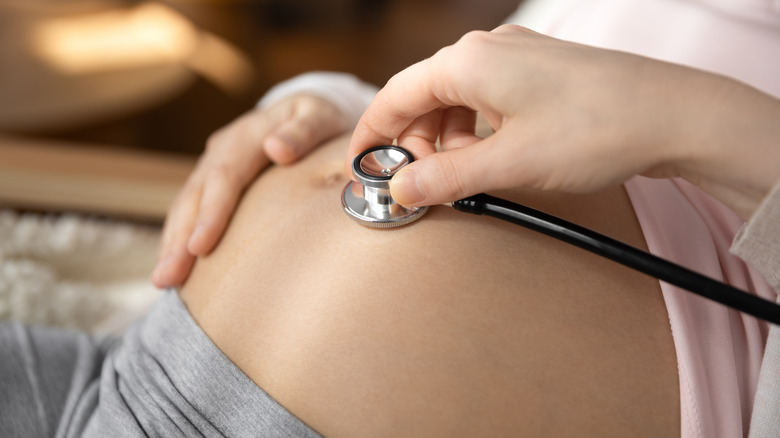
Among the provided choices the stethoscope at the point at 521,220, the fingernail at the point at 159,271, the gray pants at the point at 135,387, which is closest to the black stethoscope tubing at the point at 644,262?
the stethoscope at the point at 521,220

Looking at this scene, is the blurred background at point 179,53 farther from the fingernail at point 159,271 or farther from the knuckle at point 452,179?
the knuckle at point 452,179

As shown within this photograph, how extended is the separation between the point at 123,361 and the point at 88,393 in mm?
66

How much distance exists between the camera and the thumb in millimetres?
448

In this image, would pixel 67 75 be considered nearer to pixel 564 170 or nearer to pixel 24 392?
pixel 24 392

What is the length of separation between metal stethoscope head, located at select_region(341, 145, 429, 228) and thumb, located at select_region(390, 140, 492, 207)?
0.9 inches

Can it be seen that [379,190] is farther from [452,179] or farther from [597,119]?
[597,119]

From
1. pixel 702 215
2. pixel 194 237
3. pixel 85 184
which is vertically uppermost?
pixel 702 215

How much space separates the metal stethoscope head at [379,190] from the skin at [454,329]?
0.6 inches

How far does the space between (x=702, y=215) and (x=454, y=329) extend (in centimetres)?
30

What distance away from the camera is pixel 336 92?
940mm

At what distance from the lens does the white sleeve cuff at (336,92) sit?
2.99 feet

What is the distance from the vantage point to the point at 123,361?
0.60 meters

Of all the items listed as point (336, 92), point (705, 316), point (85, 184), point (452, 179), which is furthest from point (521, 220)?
point (85, 184)

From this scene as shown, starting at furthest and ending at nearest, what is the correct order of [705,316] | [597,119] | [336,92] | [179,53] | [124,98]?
[179,53]
[124,98]
[336,92]
[705,316]
[597,119]
